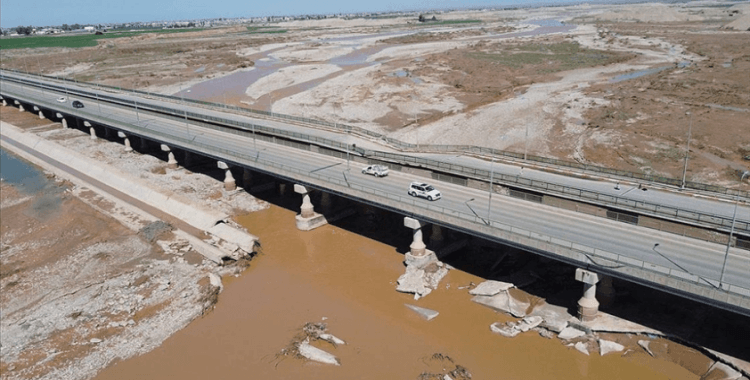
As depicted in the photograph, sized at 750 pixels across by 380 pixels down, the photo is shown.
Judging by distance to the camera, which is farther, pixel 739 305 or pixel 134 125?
pixel 134 125

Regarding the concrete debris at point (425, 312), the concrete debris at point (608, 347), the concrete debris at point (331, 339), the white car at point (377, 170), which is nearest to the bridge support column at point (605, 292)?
the concrete debris at point (608, 347)

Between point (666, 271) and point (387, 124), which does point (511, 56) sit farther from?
point (666, 271)

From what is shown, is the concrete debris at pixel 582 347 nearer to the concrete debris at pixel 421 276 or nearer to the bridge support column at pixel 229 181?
the concrete debris at pixel 421 276

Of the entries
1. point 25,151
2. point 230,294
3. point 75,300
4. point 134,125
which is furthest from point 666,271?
point 25,151

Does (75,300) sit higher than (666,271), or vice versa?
(666,271)

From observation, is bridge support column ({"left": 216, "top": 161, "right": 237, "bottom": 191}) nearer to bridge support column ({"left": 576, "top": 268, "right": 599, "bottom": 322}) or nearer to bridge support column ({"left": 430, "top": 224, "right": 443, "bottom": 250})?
bridge support column ({"left": 430, "top": 224, "right": 443, "bottom": 250})
